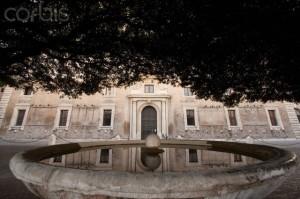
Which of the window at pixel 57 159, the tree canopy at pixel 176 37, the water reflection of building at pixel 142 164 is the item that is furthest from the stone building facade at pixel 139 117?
the window at pixel 57 159

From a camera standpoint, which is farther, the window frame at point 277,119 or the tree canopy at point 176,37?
the window frame at point 277,119

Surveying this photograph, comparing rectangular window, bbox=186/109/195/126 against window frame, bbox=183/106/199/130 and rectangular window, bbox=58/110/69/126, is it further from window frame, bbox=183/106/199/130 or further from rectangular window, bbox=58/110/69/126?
rectangular window, bbox=58/110/69/126

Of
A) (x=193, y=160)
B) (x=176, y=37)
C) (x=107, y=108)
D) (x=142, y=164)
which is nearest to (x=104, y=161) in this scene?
(x=142, y=164)

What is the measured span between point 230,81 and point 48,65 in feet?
22.7

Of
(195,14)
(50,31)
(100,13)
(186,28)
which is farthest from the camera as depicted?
(50,31)

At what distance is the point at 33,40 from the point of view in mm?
5055

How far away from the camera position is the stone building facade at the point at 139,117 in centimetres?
1959

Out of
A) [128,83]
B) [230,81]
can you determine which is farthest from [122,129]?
[230,81]

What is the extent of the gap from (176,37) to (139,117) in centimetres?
1696

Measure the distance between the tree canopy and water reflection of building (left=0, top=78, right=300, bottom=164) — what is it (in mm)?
13543

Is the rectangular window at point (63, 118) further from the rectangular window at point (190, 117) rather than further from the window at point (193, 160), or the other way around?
the window at point (193, 160)

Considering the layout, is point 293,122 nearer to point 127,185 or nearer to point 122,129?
point 122,129

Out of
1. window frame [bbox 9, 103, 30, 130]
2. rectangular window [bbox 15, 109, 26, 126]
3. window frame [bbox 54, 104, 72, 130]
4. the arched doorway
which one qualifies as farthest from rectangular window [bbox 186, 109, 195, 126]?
rectangular window [bbox 15, 109, 26, 126]

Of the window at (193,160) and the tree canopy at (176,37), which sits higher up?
the tree canopy at (176,37)
